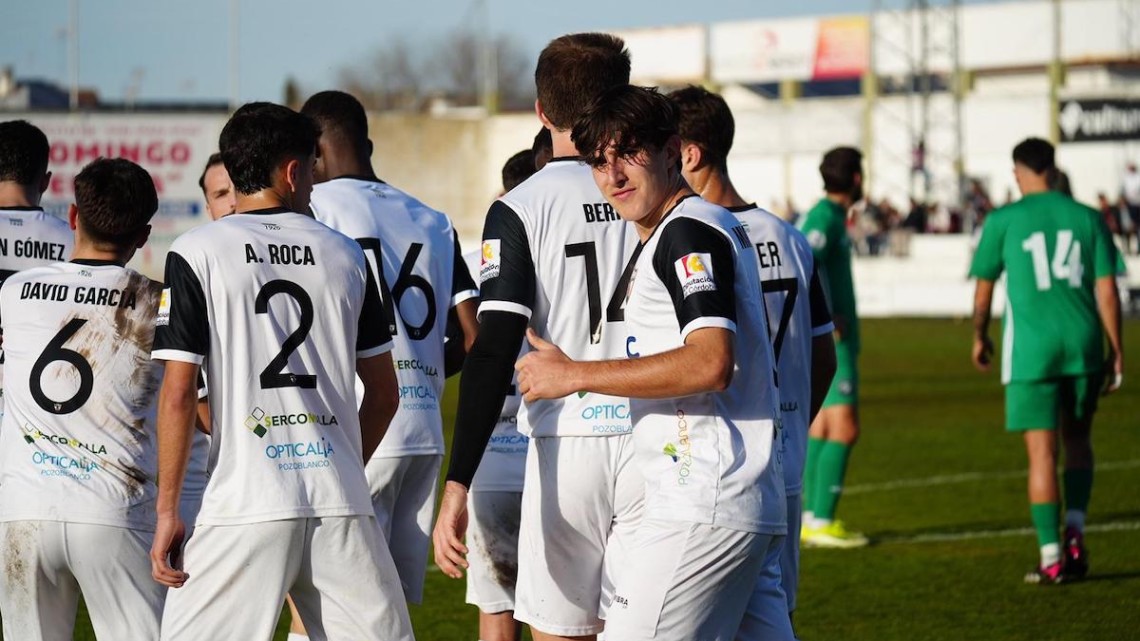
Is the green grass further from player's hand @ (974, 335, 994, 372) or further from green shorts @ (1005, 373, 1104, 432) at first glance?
player's hand @ (974, 335, 994, 372)

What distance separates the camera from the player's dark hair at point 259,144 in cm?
443

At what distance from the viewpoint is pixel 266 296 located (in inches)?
170

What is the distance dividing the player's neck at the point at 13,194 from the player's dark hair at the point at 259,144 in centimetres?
204

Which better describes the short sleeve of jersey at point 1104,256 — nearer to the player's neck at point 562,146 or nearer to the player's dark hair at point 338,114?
the player's dark hair at point 338,114

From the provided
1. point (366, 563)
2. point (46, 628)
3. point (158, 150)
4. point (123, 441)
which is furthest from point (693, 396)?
point (158, 150)

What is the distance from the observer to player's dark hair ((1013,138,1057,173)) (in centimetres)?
862

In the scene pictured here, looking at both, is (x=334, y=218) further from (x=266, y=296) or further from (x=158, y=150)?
(x=158, y=150)

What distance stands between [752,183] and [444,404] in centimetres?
4409

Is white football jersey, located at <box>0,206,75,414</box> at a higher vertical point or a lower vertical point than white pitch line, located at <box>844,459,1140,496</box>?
higher

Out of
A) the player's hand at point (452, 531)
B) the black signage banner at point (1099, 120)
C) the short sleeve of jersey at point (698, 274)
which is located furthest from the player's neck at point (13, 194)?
the black signage banner at point (1099, 120)

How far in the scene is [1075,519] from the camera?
28.1 ft

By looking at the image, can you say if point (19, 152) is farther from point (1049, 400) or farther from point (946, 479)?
point (946, 479)

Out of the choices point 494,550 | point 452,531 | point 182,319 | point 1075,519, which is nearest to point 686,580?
point 452,531

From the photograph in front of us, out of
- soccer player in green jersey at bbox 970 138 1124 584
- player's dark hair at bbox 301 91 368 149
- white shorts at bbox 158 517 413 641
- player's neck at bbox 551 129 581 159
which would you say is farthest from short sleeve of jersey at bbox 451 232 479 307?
soccer player in green jersey at bbox 970 138 1124 584
